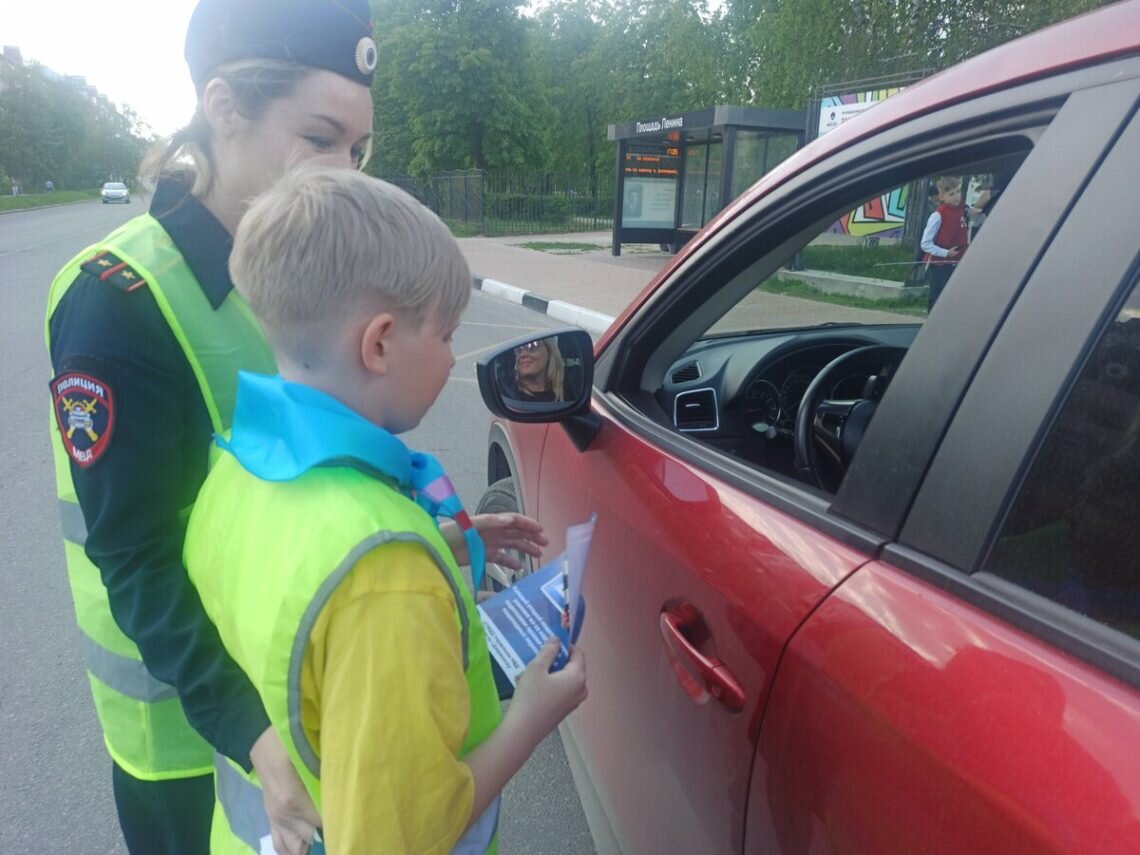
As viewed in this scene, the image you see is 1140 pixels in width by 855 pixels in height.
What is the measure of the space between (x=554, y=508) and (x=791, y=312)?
3.31 m

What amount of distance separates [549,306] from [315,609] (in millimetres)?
10116

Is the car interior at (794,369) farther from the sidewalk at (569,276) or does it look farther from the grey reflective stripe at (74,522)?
the sidewalk at (569,276)

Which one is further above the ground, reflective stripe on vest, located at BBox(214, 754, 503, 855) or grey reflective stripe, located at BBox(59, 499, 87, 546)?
grey reflective stripe, located at BBox(59, 499, 87, 546)

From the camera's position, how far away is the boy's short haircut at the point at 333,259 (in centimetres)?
90

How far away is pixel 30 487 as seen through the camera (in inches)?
183

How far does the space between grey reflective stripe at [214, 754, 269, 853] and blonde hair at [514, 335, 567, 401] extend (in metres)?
0.90

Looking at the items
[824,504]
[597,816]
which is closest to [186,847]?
[597,816]

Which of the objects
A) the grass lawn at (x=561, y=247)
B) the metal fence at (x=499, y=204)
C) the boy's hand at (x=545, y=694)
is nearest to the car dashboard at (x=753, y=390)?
the boy's hand at (x=545, y=694)

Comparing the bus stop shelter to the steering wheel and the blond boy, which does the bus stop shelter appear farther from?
the blond boy

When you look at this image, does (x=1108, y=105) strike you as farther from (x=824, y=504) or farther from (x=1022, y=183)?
(x=824, y=504)

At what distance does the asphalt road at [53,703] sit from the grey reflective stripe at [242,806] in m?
1.28

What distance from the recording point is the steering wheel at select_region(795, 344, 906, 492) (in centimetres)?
176

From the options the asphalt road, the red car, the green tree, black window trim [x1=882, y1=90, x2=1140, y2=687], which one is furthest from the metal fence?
black window trim [x1=882, y1=90, x2=1140, y2=687]

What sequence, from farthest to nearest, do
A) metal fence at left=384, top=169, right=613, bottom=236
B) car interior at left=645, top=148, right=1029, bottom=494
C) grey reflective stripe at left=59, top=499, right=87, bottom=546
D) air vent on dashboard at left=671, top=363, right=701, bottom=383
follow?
metal fence at left=384, top=169, right=613, bottom=236 → air vent on dashboard at left=671, top=363, right=701, bottom=383 → car interior at left=645, top=148, right=1029, bottom=494 → grey reflective stripe at left=59, top=499, right=87, bottom=546
